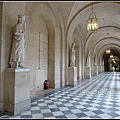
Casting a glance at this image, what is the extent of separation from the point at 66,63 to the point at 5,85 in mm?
6050

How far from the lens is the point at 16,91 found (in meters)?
4.07

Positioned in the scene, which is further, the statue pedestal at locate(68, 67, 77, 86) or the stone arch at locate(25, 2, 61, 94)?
the statue pedestal at locate(68, 67, 77, 86)

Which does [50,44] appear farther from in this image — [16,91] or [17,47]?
[16,91]

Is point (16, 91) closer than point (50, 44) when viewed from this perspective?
Yes

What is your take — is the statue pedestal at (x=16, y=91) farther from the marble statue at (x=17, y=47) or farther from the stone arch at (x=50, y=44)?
the stone arch at (x=50, y=44)

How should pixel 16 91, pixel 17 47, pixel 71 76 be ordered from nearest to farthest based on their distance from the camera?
1. pixel 16 91
2. pixel 17 47
3. pixel 71 76

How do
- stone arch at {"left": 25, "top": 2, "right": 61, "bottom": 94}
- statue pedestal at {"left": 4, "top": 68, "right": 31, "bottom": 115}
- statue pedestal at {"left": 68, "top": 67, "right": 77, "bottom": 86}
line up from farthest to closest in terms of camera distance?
statue pedestal at {"left": 68, "top": 67, "right": 77, "bottom": 86} → stone arch at {"left": 25, "top": 2, "right": 61, "bottom": 94} → statue pedestal at {"left": 4, "top": 68, "right": 31, "bottom": 115}

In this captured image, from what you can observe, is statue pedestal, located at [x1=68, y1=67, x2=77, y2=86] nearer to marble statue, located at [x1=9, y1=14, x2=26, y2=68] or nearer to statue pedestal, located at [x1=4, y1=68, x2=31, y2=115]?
statue pedestal, located at [x1=4, y1=68, x2=31, y2=115]

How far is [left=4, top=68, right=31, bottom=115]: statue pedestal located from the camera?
405 centimetres

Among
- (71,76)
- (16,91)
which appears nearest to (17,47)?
(16,91)

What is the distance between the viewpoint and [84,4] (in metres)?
9.28

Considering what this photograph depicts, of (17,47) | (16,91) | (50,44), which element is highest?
(50,44)

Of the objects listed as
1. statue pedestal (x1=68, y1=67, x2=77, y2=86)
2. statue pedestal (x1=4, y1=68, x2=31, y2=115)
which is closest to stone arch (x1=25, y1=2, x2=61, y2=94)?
statue pedestal (x1=68, y1=67, x2=77, y2=86)

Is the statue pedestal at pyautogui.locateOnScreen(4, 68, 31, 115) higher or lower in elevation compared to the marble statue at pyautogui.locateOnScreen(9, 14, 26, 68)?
lower
